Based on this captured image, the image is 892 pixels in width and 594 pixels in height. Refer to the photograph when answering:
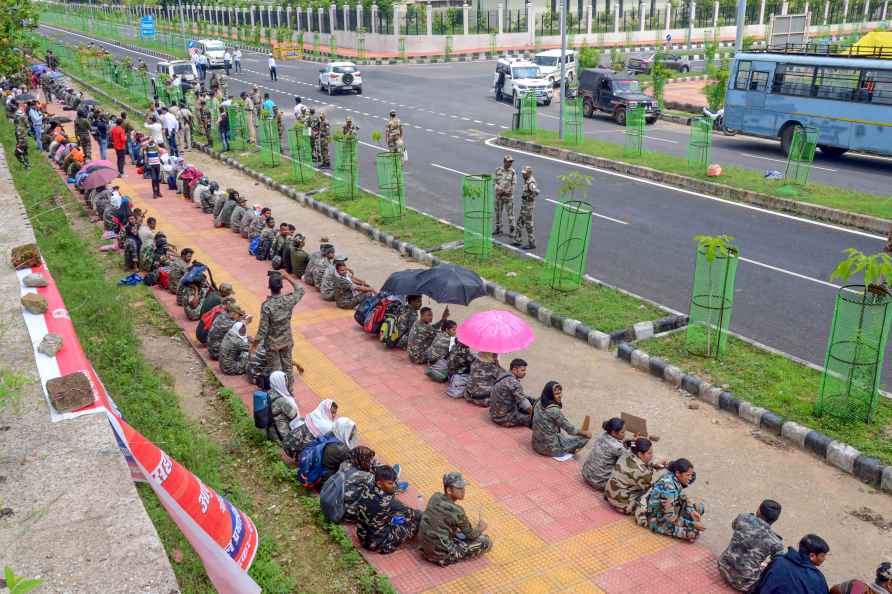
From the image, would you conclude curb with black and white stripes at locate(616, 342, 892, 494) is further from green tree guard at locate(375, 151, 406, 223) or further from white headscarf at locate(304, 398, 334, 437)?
green tree guard at locate(375, 151, 406, 223)

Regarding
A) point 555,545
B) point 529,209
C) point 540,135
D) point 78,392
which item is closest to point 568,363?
point 555,545

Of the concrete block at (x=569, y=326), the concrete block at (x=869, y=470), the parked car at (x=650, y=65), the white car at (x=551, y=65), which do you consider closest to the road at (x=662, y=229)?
the concrete block at (x=569, y=326)

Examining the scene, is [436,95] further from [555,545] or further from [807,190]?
[555,545]

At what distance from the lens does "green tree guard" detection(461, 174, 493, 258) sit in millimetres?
13766

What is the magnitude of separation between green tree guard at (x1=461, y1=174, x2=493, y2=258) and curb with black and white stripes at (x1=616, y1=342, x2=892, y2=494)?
4.27m

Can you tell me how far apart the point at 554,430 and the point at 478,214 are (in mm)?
6606

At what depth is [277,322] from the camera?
9.18m

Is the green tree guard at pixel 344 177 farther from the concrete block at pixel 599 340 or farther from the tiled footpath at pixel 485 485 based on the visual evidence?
the concrete block at pixel 599 340

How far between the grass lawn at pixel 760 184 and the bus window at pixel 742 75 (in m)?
3.82

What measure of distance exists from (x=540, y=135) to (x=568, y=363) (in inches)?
624

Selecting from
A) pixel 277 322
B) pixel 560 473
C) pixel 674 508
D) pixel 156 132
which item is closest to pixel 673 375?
pixel 560 473

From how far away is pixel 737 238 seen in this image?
15.0m

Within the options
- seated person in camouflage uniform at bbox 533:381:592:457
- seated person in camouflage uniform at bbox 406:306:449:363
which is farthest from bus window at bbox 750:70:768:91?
seated person in camouflage uniform at bbox 533:381:592:457

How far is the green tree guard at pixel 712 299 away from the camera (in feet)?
32.1
